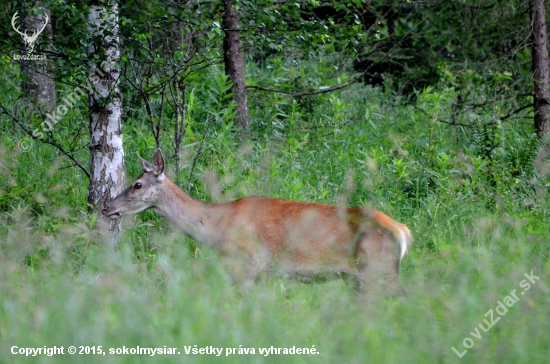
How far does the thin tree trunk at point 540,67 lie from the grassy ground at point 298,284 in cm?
45

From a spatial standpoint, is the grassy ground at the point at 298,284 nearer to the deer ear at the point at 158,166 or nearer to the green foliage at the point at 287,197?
the green foliage at the point at 287,197

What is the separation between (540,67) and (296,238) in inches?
224

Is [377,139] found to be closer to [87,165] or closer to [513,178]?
[513,178]

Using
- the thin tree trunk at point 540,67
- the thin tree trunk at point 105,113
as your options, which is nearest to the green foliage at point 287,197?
the thin tree trunk at point 105,113

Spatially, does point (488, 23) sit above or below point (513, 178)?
above

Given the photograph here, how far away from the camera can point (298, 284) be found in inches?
256

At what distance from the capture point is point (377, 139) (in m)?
11.3

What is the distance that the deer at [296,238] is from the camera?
21.0 feet

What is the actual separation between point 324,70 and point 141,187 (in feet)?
18.9

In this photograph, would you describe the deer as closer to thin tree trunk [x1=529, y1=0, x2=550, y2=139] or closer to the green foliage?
the green foliage

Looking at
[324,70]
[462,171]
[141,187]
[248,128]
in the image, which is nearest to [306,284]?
[141,187]

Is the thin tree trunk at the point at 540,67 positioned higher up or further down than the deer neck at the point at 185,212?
higher up

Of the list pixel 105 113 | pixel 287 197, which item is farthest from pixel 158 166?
pixel 287 197

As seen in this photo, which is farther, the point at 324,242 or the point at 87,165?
the point at 87,165
